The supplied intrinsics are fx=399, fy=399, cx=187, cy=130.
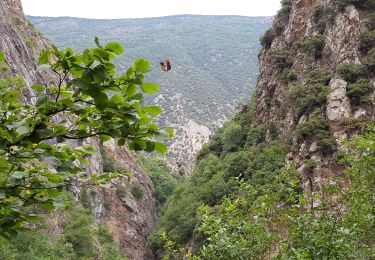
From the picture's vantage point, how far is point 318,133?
70.2 ft

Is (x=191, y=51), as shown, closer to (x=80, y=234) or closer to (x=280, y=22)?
(x=280, y=22)

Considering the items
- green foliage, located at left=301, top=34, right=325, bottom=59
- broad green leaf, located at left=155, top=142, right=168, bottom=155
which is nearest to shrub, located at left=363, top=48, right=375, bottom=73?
green foliage, located at left=301, top=34, right=325, bottom=59

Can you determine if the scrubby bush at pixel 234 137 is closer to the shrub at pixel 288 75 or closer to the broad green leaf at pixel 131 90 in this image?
the shrub at pixel 288 75

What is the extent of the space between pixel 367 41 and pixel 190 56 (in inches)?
4365

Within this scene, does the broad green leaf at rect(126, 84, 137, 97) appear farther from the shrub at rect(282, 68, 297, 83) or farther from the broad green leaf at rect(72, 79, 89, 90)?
the shrub at rect(282, 68, 297, 83)

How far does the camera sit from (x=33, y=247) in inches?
733

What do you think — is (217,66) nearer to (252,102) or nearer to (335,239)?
(252,102)

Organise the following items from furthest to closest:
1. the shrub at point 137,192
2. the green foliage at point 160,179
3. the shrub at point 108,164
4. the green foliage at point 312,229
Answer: the green foliage at point 160,179 < the shrub at point 137,192 < the shrub at point 108,164 < the green foliage at point 312,229

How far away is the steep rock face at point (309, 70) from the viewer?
2116 cm

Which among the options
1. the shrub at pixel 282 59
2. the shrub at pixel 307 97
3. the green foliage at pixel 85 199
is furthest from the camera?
the green foliage at pixel 85 199

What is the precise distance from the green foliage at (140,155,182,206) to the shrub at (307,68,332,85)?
3575cm

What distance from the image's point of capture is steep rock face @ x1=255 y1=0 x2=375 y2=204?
2116 centimetres

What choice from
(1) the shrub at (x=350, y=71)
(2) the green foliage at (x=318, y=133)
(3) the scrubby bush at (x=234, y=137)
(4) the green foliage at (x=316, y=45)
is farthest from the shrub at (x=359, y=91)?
(3) the scrubby bush at (x=234, y=137)

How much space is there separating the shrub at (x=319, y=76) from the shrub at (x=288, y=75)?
2.30 metres
